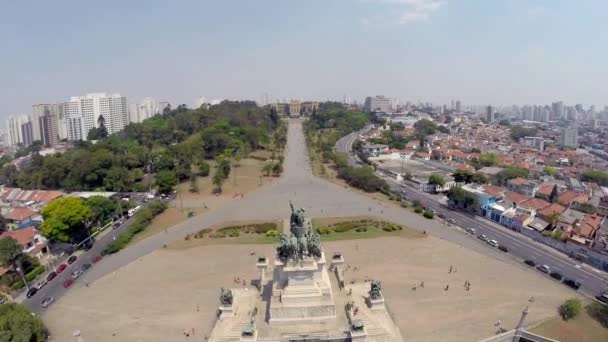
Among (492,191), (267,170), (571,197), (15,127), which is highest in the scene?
(15,127)

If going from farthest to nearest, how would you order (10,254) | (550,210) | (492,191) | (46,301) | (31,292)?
(492,191)
(550,210)
(10,254)
(31,292)
(46,301)

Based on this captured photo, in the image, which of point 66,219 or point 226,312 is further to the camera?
point 66,219

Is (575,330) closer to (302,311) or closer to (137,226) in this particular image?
(302,311)

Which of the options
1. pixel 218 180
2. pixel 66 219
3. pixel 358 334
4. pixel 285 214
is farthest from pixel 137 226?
pixel 358 334

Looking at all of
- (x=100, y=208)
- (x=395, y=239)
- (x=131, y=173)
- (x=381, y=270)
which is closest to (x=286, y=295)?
(x=381, y=270)

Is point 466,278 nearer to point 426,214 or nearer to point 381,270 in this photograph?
point 381,270

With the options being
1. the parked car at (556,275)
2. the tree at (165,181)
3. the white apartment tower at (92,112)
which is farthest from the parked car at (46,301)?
the white apartment tower at (92,112)

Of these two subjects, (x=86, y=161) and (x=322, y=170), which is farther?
(x=322, y=170)
